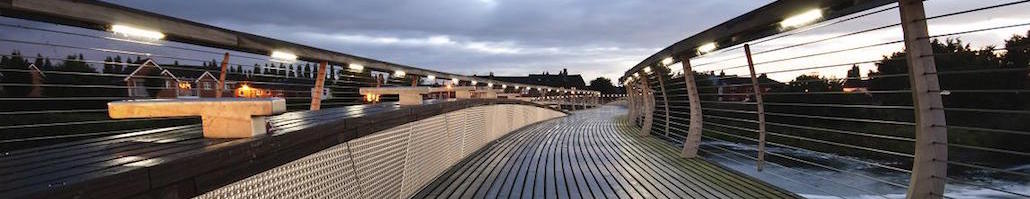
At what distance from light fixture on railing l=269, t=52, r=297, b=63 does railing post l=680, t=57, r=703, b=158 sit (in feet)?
12.8

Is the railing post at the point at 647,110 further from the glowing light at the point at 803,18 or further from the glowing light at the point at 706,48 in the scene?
the glowing light at the point at 803,18

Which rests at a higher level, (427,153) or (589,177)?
(427,153)

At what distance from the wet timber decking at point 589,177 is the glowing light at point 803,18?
45.0 inches

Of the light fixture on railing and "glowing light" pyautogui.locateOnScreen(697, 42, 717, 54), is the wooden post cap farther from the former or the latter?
"glowing light" pyautogui.locateOnScreen(697, 42, 717, 54)

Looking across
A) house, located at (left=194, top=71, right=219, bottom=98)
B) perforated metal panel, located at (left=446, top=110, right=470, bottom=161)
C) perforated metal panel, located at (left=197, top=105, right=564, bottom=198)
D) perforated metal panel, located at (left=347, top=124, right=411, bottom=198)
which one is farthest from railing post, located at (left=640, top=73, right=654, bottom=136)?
perforated metal panel, located at (left=347, top=124, right=411, bottom=198)

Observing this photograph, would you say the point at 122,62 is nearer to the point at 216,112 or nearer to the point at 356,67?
the point at 356,67

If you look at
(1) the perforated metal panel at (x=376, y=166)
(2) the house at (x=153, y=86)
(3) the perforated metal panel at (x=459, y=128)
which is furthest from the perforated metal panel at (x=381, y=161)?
(3) the perforated metal panel at (x=459, y=128)

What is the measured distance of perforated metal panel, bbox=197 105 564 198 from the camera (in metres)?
2.27

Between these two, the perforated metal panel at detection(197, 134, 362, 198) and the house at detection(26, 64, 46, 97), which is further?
the house at detection(26, 64, 46, 97)

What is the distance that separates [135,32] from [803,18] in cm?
374

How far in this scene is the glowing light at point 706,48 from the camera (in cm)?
536

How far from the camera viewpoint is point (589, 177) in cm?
516

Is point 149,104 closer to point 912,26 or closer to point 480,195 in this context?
point 480,195

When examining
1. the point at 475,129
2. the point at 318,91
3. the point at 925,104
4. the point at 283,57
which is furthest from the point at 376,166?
the point at 475,129
